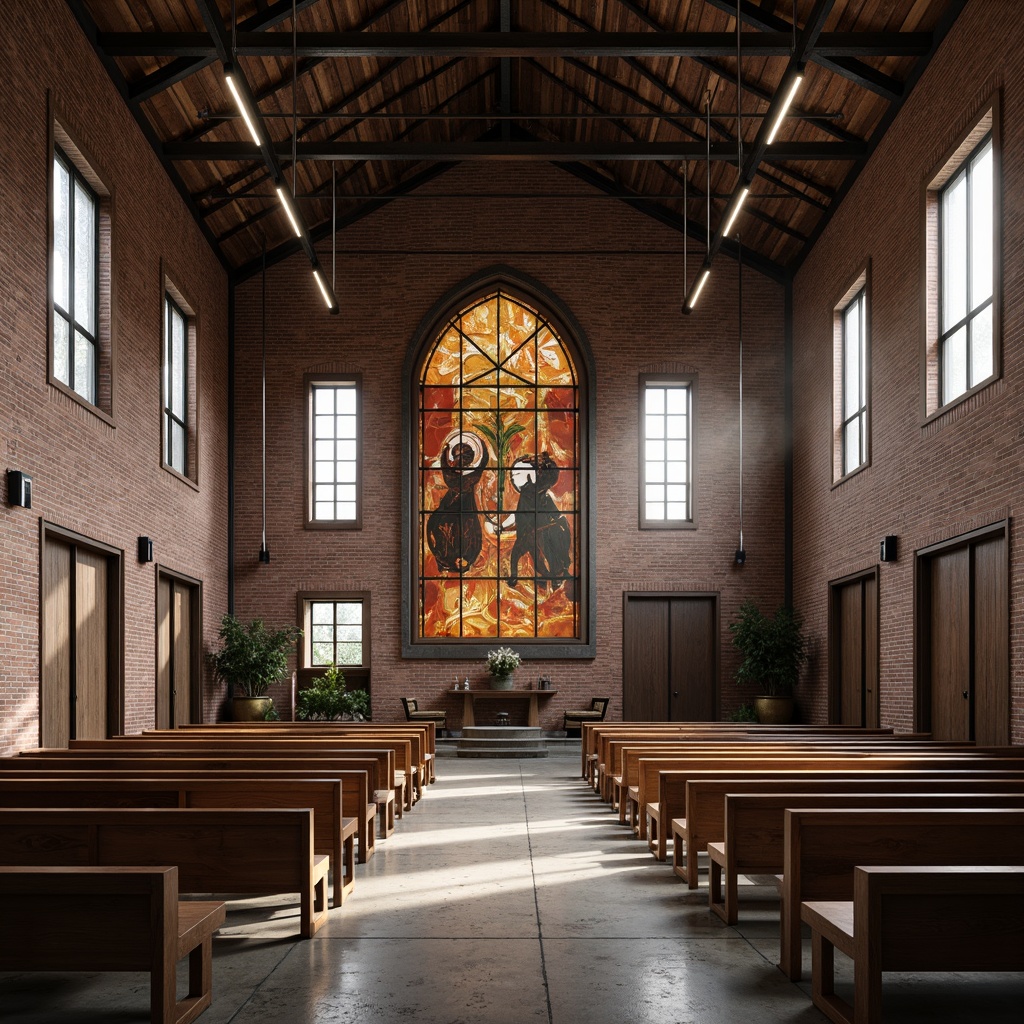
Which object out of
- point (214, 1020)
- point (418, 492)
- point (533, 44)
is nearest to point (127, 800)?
point (214, 1020)

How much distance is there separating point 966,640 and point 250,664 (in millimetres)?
9267

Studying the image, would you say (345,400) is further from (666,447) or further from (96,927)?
(96,927)

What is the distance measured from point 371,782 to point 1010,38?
7.47 metres

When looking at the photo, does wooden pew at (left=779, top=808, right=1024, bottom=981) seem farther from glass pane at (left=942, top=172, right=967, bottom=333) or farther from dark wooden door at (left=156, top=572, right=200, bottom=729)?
dark wooden door at (left=156, top=572, right=200, bottom=729)

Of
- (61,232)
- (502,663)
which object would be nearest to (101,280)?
(61,232)

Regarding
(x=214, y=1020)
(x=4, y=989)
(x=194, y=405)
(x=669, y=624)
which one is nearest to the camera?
(x=214, y=1020)

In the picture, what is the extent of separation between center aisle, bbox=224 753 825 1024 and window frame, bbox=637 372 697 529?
1022cm

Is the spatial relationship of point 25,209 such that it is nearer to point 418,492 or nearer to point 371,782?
point 371,782

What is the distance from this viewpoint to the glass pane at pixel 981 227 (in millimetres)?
10031

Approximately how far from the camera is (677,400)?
17.8 metres

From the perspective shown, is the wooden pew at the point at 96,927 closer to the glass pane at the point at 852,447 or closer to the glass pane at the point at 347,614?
the glass pane at the point at 852,447

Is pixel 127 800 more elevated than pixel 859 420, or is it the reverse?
pixel 859 420

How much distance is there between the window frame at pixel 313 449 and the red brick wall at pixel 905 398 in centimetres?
643

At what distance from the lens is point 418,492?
1759 cm
